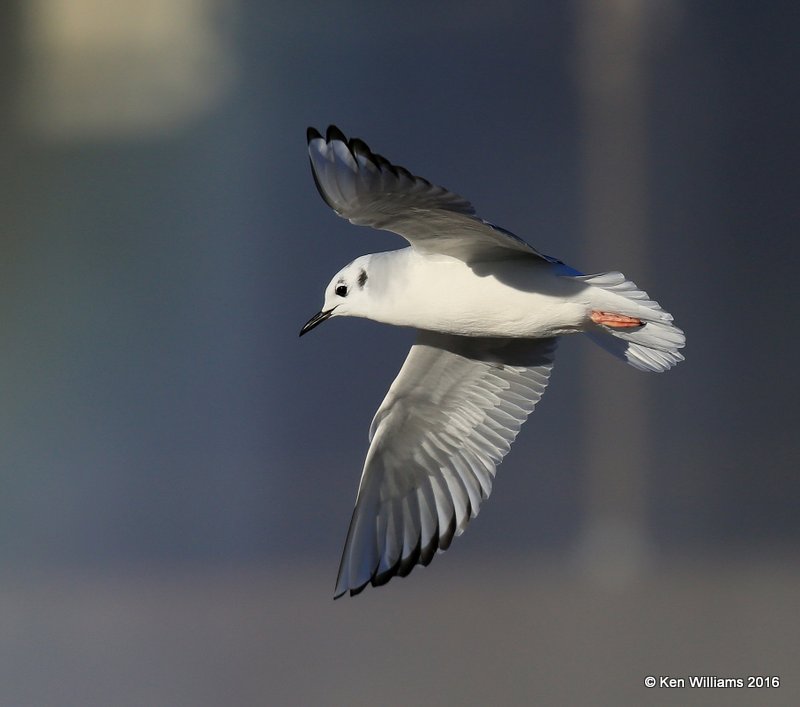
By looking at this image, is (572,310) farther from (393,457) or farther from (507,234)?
(393,457)

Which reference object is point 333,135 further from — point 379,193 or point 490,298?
point 490,298

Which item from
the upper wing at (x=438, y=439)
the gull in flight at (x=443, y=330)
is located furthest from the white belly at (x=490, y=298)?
the upper wing at (x=438, y=439)

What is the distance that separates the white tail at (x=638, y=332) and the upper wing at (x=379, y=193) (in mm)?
144

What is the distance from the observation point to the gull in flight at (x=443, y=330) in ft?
3.91

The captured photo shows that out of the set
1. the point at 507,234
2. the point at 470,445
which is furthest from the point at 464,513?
the point at 507,234

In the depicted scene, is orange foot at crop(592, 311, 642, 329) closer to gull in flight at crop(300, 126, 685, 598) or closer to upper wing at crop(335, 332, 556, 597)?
gull in flight at crop(300, 126, 685, 598)

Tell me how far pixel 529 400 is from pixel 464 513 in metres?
0.19

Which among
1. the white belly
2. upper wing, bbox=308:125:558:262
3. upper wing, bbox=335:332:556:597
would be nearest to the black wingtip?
upper wing, bbox=308:125:558:262

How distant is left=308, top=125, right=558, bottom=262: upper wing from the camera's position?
115 cm

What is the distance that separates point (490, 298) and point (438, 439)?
0.34m

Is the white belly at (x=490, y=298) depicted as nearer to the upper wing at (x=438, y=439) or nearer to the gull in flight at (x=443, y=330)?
the gull in flight at (x=443, y=330)

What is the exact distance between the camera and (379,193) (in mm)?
1175

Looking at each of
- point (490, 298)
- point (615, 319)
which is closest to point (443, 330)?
point (490, 298)

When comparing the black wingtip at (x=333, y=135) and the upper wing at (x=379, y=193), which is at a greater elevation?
the black wingtip at (x=333, y=135)
